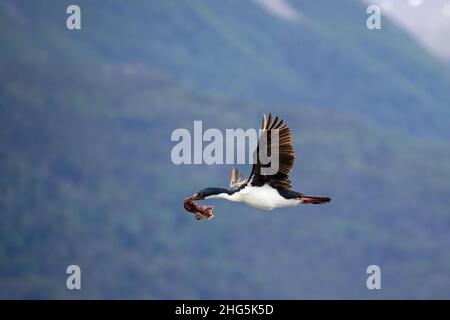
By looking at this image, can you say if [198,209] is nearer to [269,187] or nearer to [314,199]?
[269,187]

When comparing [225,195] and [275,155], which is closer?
[225,195]

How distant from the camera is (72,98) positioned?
16338cm

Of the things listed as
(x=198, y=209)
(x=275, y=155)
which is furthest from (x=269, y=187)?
(x=198, y=209)

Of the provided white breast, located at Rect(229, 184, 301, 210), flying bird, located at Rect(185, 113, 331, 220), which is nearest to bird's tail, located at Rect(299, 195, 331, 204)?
flying bird, located at Rect(185, 113, 331, 220)

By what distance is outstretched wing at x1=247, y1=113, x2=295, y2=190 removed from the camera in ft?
77.3

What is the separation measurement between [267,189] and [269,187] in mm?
70

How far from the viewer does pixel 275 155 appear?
23703 millimetres

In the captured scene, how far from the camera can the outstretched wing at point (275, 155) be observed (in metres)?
23.5

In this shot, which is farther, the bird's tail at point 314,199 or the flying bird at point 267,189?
the flying bird at point 267,189

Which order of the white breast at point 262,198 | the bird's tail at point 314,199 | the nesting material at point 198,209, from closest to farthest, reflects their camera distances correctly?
the bird's tail at point 314,199, the nesting material at point 198,209, the white breast at point 262,198

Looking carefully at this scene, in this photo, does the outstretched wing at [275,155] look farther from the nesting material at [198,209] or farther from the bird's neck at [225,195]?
the nesting material at [198,209]

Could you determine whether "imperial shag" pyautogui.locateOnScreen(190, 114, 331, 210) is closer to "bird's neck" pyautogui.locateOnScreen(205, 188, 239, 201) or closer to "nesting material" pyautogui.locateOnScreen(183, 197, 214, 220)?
"bird's neck" pyautogui.locateOnScreen(205, 188, 239, 201)

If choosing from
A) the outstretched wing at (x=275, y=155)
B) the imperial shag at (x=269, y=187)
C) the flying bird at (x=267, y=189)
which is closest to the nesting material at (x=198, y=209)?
the flying bird at (x=267, y=189)
